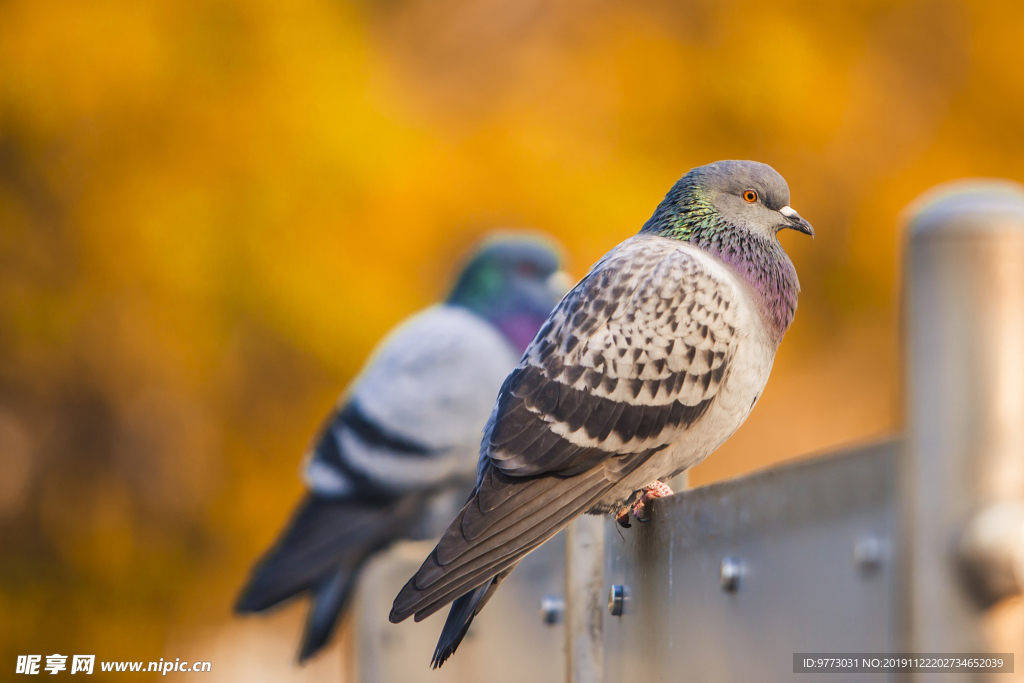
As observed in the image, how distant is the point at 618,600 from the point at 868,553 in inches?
42.9

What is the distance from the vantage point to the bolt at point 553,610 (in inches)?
116

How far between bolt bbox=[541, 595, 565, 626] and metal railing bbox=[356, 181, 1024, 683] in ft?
2.68

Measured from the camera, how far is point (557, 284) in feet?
20.6

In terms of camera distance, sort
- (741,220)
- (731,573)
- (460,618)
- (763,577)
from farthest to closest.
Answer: (741,220)
(460,618)
(731,573)
(763,577)

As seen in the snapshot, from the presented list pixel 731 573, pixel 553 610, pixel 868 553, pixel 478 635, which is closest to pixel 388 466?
pixel 478 635

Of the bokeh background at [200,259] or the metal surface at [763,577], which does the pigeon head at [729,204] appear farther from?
the bokeh background at [200,259]

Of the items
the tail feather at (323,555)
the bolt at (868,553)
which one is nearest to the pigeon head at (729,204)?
the bolt at (868,553)

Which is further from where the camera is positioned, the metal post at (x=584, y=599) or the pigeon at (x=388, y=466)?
the pigeon at (x=388, y=466)

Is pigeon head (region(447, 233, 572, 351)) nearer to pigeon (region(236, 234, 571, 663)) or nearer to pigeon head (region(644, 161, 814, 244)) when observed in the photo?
pigeon (region(236, 234, 571, 663))

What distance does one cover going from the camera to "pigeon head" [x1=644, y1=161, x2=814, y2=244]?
9.25 feet

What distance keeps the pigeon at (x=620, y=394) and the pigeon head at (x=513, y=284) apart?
3.34m

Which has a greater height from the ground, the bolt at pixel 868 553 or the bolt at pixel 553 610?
the bolt at pixel 553 610

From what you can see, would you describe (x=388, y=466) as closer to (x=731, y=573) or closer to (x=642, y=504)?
(x=642, y=504)

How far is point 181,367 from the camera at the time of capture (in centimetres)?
972
